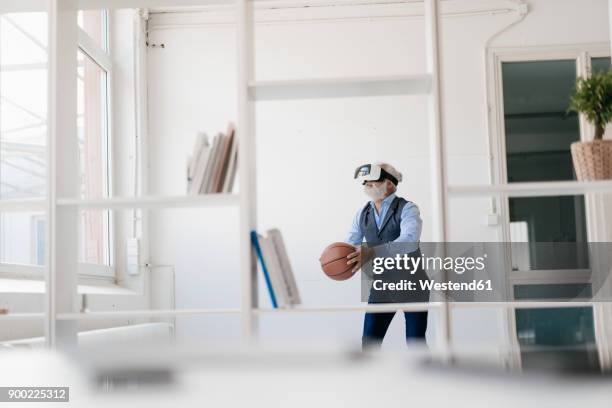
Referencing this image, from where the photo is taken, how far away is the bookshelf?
2.14 meters

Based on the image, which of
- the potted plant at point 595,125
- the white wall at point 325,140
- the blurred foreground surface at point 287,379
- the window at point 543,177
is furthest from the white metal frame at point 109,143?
the blurred foreground surface at point 287,379

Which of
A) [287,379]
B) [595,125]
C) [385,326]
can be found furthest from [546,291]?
[287,379]

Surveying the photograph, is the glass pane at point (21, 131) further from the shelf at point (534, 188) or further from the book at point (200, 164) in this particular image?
the shelf at point (534, 188)

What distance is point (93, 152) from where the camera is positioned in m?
4.41

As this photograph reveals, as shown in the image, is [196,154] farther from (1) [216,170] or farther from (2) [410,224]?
(2) [410,224]

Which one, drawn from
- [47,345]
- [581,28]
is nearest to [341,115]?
[581,28]

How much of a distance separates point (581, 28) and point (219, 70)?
237cm

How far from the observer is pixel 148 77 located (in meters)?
4.95

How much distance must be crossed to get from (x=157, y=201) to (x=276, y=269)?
41 cm

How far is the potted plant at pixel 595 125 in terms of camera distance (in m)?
2.27

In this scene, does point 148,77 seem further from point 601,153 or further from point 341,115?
point 601,153

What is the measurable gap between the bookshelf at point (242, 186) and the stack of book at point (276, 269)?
3 centimetres

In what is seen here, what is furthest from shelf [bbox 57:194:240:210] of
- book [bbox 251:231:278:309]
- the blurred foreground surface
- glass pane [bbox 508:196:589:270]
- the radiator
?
glass pane [bbox 508:196:589:270]

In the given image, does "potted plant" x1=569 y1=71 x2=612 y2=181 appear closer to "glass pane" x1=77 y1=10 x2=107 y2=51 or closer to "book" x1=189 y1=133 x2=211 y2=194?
"book" x1=189 y1=133 x2=211 y2=194
